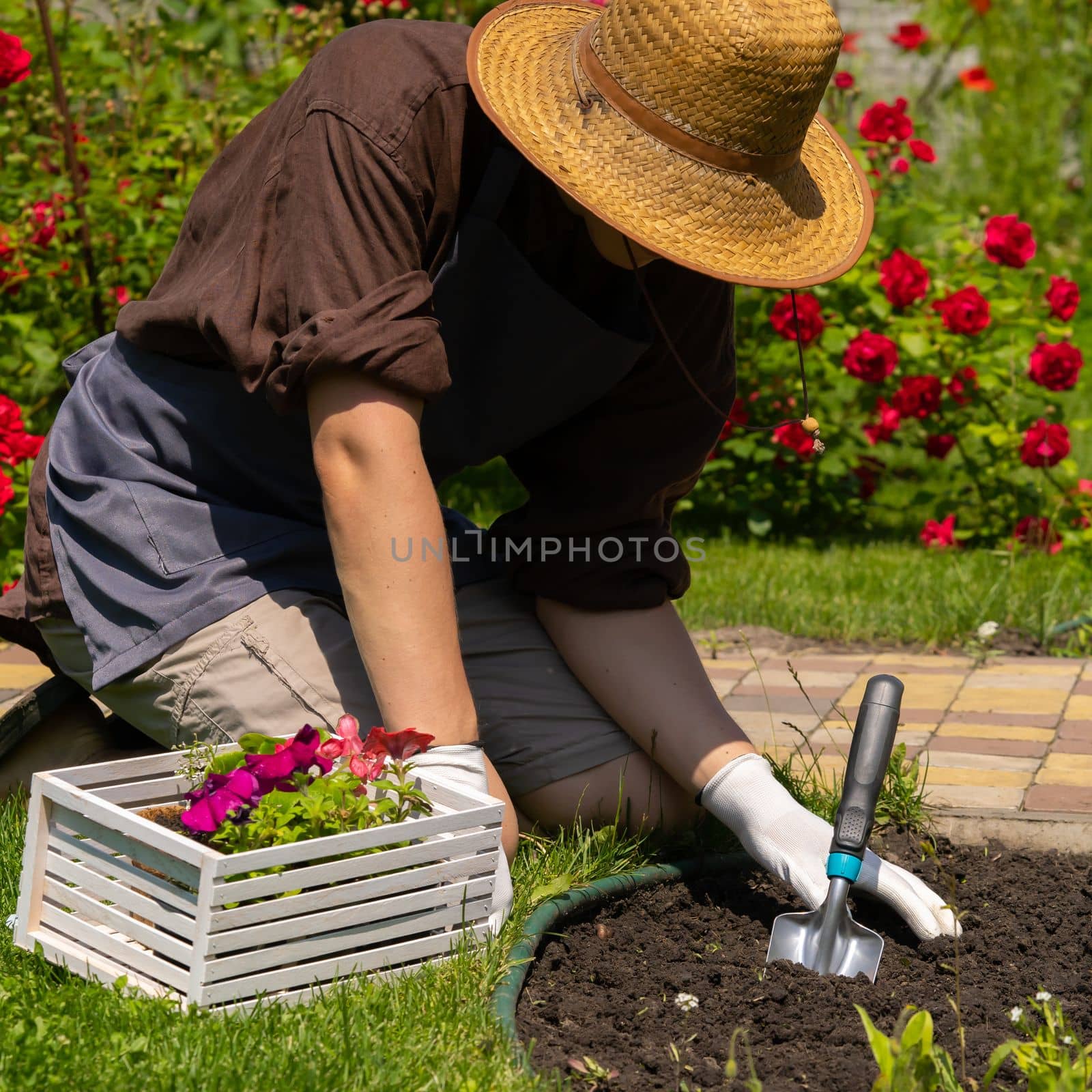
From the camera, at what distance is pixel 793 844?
2033 millimetres

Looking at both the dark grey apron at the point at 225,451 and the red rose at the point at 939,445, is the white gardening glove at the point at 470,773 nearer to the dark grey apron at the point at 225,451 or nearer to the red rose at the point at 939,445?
the dark grey apron at the point at 225,451

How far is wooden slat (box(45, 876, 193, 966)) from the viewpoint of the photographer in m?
1.60

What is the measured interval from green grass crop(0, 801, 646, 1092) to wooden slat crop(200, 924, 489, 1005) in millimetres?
26

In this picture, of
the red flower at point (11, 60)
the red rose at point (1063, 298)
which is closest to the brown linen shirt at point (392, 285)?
the red flower at point (11, 60)

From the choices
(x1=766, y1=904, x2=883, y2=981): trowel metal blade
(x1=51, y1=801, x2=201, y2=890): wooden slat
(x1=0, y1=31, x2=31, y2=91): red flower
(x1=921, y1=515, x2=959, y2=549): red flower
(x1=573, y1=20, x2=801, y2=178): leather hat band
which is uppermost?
(x1=573, y1=20, x2=801, y2=178): leather hat band

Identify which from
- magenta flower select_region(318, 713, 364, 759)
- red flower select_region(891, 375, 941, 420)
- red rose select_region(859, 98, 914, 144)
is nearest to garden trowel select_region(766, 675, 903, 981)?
magenta flower select_region(318, 713, 364, 759)

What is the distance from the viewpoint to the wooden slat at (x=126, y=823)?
157 cm

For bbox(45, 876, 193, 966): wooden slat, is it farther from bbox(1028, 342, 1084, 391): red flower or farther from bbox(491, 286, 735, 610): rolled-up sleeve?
bbox(1028, 342, 1084, 391): red flower

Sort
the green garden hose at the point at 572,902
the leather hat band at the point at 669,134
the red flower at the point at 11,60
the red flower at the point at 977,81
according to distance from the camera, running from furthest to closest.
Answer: the red flower at the point at 977,81
the red flower at the point at 11,60
the leather hat band at the point at 669,134
the green garden hose at the point at 572,902

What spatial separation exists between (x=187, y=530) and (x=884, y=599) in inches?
87.1

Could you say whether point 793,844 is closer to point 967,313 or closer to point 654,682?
point 654,682

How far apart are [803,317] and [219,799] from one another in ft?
10.2

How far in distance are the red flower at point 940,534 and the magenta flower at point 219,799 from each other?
10.3ft

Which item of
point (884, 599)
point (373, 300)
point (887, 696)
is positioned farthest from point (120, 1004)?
point (884, 599)
